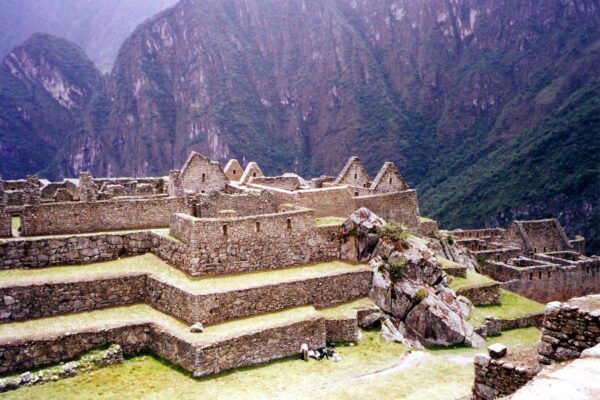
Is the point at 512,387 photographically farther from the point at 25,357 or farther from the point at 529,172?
the point at 529,172

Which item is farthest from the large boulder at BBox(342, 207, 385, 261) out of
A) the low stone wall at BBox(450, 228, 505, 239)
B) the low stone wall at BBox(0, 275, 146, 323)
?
the low stone wall at BBox(450, 228, 505, 239)

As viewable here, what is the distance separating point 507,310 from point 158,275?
16.6 meters

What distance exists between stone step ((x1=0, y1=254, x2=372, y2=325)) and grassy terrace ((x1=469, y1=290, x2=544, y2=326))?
7.08m

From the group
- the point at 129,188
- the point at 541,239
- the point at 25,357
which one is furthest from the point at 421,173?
the point at 25,357

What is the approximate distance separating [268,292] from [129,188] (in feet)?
40.8

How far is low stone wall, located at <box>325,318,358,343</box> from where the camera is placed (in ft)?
58.3

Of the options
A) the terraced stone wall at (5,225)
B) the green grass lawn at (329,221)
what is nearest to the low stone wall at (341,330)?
the green grass lawn at (329,221)

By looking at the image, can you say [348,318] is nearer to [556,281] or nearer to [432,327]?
[432,327]

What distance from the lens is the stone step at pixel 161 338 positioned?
1473 cm

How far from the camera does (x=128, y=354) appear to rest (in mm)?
15867

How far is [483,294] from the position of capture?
24.9m

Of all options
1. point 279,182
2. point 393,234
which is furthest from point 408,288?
point 279,182

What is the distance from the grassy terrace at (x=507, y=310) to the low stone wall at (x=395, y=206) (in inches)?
230

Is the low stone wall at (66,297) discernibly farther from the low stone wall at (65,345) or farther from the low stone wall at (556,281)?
the low stone wall at (556,281)
